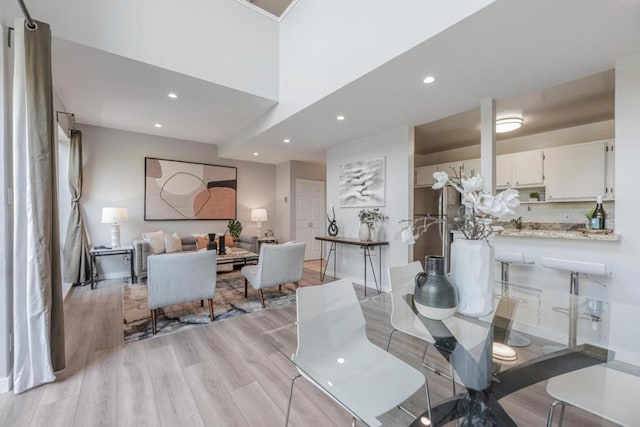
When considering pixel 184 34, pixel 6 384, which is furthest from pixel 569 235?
pixel 6 384

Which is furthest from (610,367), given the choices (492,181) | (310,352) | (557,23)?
(557,23)

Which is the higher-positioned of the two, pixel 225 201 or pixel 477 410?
pixel 225 201

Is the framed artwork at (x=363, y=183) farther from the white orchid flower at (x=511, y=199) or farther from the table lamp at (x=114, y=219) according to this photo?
the table lamp at (x=114, y=219)

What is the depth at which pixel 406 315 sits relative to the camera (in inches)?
68.2

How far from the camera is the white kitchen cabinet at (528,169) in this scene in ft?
13.9

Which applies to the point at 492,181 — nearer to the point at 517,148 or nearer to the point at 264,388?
the point at 517,148

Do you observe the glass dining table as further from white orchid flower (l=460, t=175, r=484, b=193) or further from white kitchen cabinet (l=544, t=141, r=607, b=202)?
white kitchen cabinet (l=544, t=141, r=607, b=202)

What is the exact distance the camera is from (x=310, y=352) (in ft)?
4.75

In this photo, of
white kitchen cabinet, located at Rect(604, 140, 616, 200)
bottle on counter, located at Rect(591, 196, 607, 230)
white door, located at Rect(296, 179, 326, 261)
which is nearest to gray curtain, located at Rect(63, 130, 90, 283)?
white door, located at Rect(296, 179, 326, 261)

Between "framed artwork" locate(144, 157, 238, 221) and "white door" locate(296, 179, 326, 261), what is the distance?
1.57m

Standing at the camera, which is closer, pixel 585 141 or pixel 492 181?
pixel 492 181

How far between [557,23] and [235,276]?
5.17m

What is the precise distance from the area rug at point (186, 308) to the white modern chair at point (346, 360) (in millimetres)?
1985

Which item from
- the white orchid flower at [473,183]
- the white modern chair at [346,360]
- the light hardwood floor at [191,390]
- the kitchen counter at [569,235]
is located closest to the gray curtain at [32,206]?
the light hardwood floor at [191,390]
